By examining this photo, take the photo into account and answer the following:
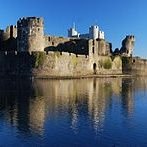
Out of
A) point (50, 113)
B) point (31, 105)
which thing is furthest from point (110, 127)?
point (31, 105)

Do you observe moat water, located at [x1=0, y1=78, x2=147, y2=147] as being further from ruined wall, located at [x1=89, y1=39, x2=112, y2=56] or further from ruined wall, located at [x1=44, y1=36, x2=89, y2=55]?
ruined wall, located at [x1=89, y1=39, x2=112, y2=56]

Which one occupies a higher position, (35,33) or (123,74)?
(35,33)

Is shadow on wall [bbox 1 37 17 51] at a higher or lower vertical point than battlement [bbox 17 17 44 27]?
lower

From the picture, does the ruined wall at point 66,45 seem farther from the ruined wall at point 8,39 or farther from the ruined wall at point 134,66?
the ruined wall at point 134,66

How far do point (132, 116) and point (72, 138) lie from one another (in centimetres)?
626

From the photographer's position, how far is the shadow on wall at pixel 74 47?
204ft

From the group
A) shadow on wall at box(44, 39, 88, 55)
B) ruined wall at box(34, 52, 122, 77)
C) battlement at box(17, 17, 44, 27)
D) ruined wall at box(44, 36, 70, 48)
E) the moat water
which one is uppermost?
battlement at box(17, 17, 44, 27)

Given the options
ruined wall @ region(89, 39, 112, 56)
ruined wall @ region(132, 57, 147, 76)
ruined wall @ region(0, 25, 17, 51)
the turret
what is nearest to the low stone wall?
ruined wall @ region(89, 39, 112, 56)

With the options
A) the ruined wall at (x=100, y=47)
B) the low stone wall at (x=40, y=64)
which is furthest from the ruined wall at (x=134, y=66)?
the low stone wall at (x=40, y=64)

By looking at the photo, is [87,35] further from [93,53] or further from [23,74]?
[23,74]

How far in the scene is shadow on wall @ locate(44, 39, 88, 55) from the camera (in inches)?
2450

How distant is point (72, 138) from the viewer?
53.3 ft

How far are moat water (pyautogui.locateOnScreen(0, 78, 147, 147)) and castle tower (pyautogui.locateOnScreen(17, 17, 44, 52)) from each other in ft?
67.3

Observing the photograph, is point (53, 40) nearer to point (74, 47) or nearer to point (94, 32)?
point (74, 47)
